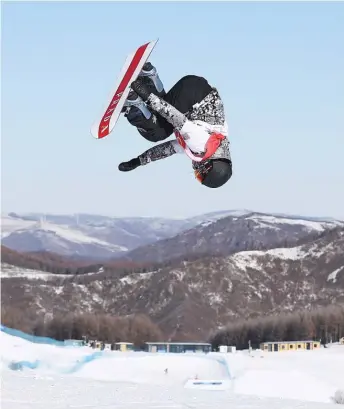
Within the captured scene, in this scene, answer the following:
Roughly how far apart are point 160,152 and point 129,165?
Answer: 279 millimetres

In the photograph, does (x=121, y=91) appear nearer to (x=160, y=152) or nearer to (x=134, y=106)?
(x=134, y=106)

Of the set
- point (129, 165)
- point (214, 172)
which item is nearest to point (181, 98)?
point (214, 172)

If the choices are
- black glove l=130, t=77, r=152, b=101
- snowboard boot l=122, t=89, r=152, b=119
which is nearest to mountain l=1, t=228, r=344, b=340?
snowboard boot l=122, t=89, r=152, b=119

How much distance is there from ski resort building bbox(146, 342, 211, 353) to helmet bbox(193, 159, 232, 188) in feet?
268

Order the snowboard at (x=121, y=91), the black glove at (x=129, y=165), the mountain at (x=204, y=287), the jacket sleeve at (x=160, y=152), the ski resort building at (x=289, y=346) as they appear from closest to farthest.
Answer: the snowboard at (x=121, y=91) < the jacket sleeve at (x=160, y=152) < the black glove at (x=129, y=165) < the ski resort building at (x=289, y=346) < the mountain at (x=204, y=287)

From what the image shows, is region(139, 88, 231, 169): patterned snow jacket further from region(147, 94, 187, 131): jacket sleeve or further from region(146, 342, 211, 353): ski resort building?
region(146, 342, 211, 353): ski resort building

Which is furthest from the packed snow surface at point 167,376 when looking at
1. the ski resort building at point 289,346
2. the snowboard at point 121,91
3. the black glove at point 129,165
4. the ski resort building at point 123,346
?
the snowboard at point 121,91

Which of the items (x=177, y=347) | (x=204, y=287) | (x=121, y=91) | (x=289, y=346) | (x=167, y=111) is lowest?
(x=167, y=111)

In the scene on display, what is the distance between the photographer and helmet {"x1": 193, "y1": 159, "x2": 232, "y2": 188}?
21.1 feet

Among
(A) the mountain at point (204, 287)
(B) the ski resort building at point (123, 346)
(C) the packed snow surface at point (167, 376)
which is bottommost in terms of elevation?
(C) the packed snow surface at point (167, 376)

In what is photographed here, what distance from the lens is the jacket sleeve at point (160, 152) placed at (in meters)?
6.80

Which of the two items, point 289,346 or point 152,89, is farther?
point 289,346

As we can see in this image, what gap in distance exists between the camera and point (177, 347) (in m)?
90.0

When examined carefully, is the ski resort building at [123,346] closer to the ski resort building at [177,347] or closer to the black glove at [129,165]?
the ski resort building at [177,347]
